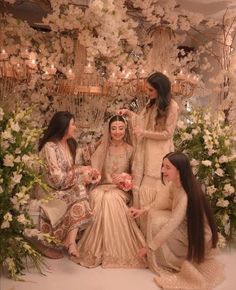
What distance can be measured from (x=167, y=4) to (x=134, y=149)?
1.86 meters

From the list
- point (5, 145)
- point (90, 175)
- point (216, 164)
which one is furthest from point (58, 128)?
point (216, 164)

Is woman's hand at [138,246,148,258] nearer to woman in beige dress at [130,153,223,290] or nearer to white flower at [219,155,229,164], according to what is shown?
woman in beige dress at [130,153,223,290]

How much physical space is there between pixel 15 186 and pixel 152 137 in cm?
125

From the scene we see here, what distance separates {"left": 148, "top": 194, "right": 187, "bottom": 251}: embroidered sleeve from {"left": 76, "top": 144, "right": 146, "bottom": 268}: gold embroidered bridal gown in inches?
12.3

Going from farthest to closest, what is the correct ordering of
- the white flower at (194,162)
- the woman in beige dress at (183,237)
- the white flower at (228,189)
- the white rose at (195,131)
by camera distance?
the white rose at (195,131)
the white flower at (194,162)
the white flower at (228,189)
the woman in beige dress at (183,237)

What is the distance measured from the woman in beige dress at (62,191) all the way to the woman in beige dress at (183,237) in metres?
0.55

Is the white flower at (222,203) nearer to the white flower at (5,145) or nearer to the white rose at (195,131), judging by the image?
the white rose at (195,131)

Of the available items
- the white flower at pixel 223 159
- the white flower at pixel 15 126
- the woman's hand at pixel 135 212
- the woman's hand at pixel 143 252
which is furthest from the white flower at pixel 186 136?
the white flower at pixel 15 126

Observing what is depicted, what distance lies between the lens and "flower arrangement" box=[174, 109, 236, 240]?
362 cm

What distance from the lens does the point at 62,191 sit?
3.34 m

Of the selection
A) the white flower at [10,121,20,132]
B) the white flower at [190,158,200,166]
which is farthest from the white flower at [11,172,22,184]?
the white flower at [190,158,200,166]

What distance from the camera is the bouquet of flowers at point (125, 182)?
136 inches

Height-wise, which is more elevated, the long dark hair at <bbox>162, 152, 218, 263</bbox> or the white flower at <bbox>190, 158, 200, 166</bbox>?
the white flower at <bbox>190, 158, 200, 166</bbox>

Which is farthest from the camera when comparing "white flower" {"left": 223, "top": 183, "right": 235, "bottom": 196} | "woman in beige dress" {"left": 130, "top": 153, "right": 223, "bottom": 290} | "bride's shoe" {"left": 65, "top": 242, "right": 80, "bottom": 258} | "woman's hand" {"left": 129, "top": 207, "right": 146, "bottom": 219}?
"white flower" {"left": 223, "top": 183, "right": 235, "bottom": 196}
